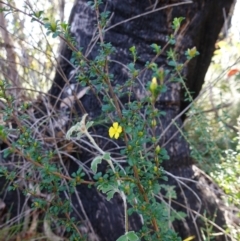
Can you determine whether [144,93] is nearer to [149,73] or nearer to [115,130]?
[149,73]

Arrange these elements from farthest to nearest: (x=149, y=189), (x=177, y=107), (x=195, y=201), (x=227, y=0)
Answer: (x=227, y=0)
(x=177, y=107)
(x=195, y=201)
(x=149, y=189)

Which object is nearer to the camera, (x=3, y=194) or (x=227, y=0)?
(x=3, y=194)

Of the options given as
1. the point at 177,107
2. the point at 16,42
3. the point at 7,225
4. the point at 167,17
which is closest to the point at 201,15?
the point at 167,17

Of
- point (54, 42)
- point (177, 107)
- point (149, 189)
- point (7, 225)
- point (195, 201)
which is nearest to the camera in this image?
point (149, 189)

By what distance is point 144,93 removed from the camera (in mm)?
1739

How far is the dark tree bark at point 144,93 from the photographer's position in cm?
164

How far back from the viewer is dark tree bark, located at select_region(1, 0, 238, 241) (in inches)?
64.4

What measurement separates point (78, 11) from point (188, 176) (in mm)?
827

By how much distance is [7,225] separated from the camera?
62.6 inches

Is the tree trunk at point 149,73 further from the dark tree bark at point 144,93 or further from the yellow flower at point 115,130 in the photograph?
the yellow flower at point 115,130

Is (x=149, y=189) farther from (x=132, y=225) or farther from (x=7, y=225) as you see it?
(x=7, y=225)

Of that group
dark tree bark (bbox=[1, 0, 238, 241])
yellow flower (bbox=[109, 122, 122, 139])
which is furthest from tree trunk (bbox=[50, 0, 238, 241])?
yellow flower (bbox=[109, 122, 122, 139])

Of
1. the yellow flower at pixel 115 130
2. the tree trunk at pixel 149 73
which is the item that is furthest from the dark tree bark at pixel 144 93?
the yellow flower at pixel 115 130

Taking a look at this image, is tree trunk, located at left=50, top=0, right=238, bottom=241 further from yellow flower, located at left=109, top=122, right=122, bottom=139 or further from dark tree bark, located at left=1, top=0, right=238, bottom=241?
yellow flower, located at left=109, top=122, right=122, bottom=139
